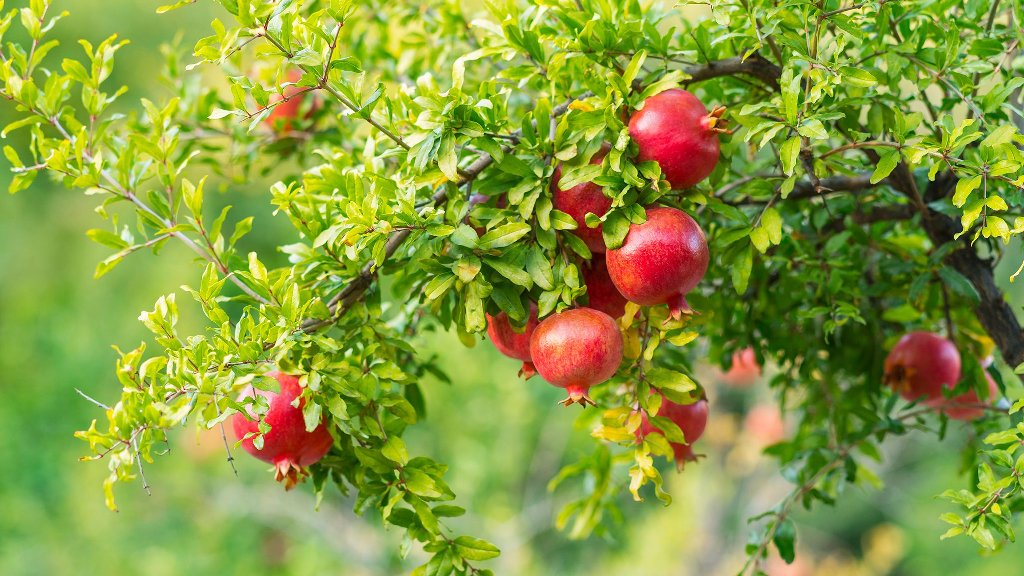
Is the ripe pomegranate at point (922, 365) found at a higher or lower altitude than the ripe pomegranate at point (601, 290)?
Answer: lower

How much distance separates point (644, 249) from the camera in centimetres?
51

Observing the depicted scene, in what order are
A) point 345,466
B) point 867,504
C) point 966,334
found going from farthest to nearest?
point 867,504 → point 966,334 → point 345,466

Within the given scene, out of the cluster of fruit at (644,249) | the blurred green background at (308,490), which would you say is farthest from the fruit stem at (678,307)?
the blurred green background at (308,490)

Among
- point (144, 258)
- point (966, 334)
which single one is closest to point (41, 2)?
point (966, 334)

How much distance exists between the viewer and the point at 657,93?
21.1 inches

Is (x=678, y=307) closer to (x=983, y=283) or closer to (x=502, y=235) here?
(x=502, y=235)

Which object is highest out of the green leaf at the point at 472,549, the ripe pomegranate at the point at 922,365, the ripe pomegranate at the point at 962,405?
the green leaf at the point at 472,549

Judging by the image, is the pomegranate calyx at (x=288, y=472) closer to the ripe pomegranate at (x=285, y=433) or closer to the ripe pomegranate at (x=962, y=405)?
the ripe pomegranate at (x=285, y=433)

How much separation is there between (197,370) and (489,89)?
233mm

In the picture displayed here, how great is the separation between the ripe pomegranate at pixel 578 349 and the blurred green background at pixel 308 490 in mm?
1599

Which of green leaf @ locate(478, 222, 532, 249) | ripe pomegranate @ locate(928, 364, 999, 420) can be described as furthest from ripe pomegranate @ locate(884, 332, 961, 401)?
green leaf @ locate(478, 222, 532, 249)

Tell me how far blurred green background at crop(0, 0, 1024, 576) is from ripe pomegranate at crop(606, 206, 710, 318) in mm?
1615

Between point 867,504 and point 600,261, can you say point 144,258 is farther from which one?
point 600,261

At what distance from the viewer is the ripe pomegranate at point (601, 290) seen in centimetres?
58
